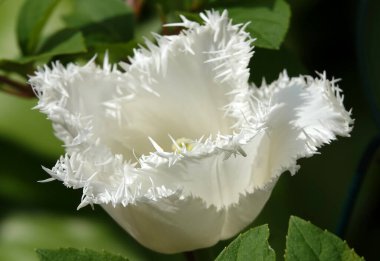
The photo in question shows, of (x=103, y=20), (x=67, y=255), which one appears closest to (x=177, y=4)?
(x=103, y=20)

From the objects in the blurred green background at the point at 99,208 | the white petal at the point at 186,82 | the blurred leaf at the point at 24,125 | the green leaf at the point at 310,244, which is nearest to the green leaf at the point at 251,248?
the green leaf at the point at 310,244

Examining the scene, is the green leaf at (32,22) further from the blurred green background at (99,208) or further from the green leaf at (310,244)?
the green leaf at (310,244)

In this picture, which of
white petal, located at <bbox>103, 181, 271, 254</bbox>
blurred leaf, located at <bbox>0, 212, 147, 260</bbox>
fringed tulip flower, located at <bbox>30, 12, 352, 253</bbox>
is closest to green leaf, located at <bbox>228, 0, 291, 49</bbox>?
fringed tulip flower, located at <bbox>30, 12, 352, 253</bbox>

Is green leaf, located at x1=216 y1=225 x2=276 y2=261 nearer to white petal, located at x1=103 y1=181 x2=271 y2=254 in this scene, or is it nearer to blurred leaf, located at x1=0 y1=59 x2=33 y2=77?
white petal, located at x1=103 y1=181 x2=271 y2=254

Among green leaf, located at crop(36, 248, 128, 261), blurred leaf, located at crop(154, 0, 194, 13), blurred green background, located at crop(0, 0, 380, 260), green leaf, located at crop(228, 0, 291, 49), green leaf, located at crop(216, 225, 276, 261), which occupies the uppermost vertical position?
green leaf, located at crop(228, 0, 291, 49)

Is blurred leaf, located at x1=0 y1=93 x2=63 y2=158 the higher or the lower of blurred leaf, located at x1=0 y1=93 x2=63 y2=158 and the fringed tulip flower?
the lower

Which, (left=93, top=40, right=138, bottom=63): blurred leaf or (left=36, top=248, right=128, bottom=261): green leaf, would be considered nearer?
(left=36, top=248, right=128, bottom=261): green leaf

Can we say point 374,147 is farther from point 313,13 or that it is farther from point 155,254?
point 313,13

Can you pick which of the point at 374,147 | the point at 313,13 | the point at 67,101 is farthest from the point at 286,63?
the point at 313,13
